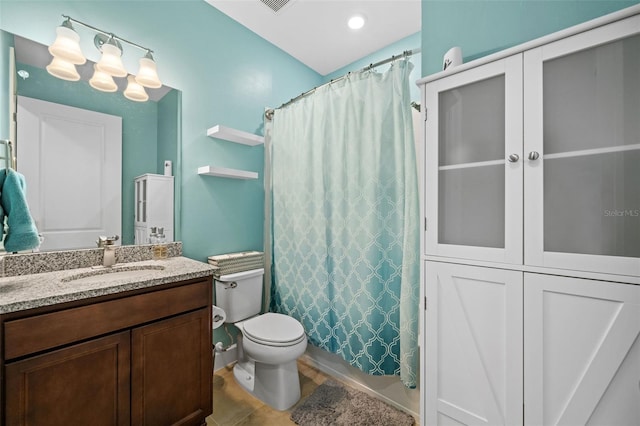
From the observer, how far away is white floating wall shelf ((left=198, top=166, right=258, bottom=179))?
187 cm

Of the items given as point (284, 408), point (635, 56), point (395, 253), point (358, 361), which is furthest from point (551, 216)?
point (284, 408)

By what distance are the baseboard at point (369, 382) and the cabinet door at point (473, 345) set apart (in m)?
0.47

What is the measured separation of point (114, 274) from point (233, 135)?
118 cm

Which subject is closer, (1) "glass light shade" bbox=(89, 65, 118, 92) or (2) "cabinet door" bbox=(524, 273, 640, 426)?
(2) "cabinet door" bbox=(524, 273, 640, 426)

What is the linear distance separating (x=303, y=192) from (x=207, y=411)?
1453 millimetres

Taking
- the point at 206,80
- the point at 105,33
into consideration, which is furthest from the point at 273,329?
the point at 105,33

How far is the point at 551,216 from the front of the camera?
36.2 inches

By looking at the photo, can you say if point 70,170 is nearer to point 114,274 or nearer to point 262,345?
point 114,274

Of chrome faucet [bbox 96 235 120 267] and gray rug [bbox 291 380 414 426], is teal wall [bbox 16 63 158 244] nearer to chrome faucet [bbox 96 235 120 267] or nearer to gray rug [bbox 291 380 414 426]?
chrome faucet [bbox 96 235 120 267]

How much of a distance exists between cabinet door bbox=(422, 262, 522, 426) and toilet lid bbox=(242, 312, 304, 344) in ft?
2.68

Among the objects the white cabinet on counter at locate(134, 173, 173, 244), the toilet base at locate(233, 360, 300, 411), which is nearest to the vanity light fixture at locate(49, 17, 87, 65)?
the white cabinet on counter at locate(134, 173, 173, 244)

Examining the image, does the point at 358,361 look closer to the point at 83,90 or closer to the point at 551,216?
the point at 551,216

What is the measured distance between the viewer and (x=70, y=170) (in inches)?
56.1

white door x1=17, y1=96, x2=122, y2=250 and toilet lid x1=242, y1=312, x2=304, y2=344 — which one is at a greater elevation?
white door x1=17, y1=96, x2=122, y2=250
